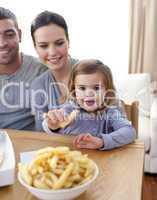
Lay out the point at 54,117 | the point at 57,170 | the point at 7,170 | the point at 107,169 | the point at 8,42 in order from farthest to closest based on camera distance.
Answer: the point at 8,42 → the point at 54,117 → the point at 107,169 → the point at 7,170 → the point at 57,170

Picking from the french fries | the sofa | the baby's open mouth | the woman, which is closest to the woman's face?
the woman

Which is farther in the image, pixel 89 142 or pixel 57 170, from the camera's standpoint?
pixel 89 142

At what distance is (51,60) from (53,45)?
0.07 m

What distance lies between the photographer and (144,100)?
2539mm

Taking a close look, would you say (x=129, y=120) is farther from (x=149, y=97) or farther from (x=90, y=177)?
(x=149, y=97)

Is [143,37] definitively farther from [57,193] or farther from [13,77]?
[57,193]

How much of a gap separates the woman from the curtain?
4.45 feet

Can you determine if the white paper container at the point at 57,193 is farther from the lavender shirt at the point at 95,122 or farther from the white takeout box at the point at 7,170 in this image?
the lavender shirt at the point at 95,122

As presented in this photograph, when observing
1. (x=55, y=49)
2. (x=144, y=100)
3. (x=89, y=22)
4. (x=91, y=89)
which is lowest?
(x=144, y=100)

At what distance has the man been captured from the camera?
1.66m

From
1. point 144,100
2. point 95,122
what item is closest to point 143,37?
point 144,100

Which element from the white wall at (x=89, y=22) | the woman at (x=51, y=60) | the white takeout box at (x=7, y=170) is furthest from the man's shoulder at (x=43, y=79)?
the white wall at (x=89, y=22)

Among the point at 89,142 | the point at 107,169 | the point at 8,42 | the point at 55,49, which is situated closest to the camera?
the point at 107,169

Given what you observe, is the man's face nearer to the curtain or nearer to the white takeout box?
the white takeout box
